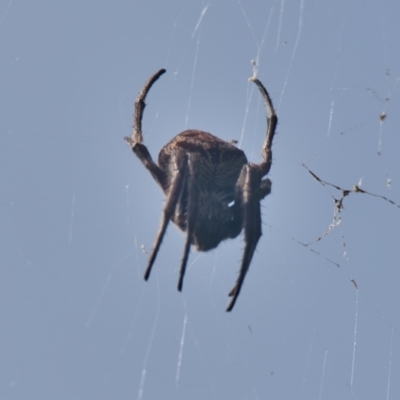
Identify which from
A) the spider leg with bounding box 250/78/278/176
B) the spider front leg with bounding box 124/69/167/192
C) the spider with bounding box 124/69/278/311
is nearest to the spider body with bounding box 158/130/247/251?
the spider with bounding box 124/69/278/311

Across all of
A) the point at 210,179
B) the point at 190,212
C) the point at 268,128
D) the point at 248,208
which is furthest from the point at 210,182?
the point at 268,128

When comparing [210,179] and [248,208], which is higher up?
[210,179]

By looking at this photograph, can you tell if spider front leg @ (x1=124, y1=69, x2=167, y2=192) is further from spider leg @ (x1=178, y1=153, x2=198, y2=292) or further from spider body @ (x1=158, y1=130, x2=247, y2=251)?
spider leg @ (x1=178, y1=153, x2=198, y2=292)

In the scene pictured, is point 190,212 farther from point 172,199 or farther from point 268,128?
point 268,128

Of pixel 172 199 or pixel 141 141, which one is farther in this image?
pixel 141 141

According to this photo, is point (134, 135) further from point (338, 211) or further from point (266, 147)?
point (338, 211)

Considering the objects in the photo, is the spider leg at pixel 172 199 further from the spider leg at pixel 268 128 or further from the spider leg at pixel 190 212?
the spider leg at pixel 268 128
